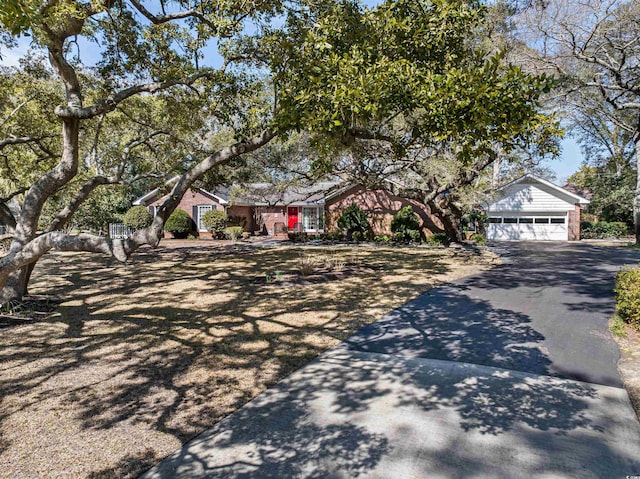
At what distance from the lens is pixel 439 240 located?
23.2 meters

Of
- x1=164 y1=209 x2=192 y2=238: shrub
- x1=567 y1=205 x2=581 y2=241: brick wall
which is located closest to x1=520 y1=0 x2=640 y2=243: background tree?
x1=567 y1=205 x2=581 y2=241: brick wall

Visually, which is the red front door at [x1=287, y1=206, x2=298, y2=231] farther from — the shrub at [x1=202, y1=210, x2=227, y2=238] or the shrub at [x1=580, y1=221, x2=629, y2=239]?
the shrub at [x1=580, y1=221, x2=629, y2=239]

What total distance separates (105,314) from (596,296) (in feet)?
37.0

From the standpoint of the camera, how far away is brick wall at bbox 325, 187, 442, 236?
1003 inches

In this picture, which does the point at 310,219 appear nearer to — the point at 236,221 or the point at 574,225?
the point at 236,221

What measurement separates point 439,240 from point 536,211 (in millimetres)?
10500

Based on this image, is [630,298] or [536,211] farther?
[536,211]

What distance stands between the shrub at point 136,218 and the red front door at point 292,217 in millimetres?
10918

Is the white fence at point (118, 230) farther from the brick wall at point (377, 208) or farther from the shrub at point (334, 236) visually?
the brick wall at point (377, 208)

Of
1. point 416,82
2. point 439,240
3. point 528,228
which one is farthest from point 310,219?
point 416,82

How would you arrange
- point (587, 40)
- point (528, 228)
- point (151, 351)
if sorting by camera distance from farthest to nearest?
point (528, 228), point (587, 40), point (151, 351)

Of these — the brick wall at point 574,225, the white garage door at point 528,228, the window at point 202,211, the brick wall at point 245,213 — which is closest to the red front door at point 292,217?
the brick wall at point 245,213

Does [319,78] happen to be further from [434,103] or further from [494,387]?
[494,387]

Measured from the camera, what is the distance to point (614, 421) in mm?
3857
